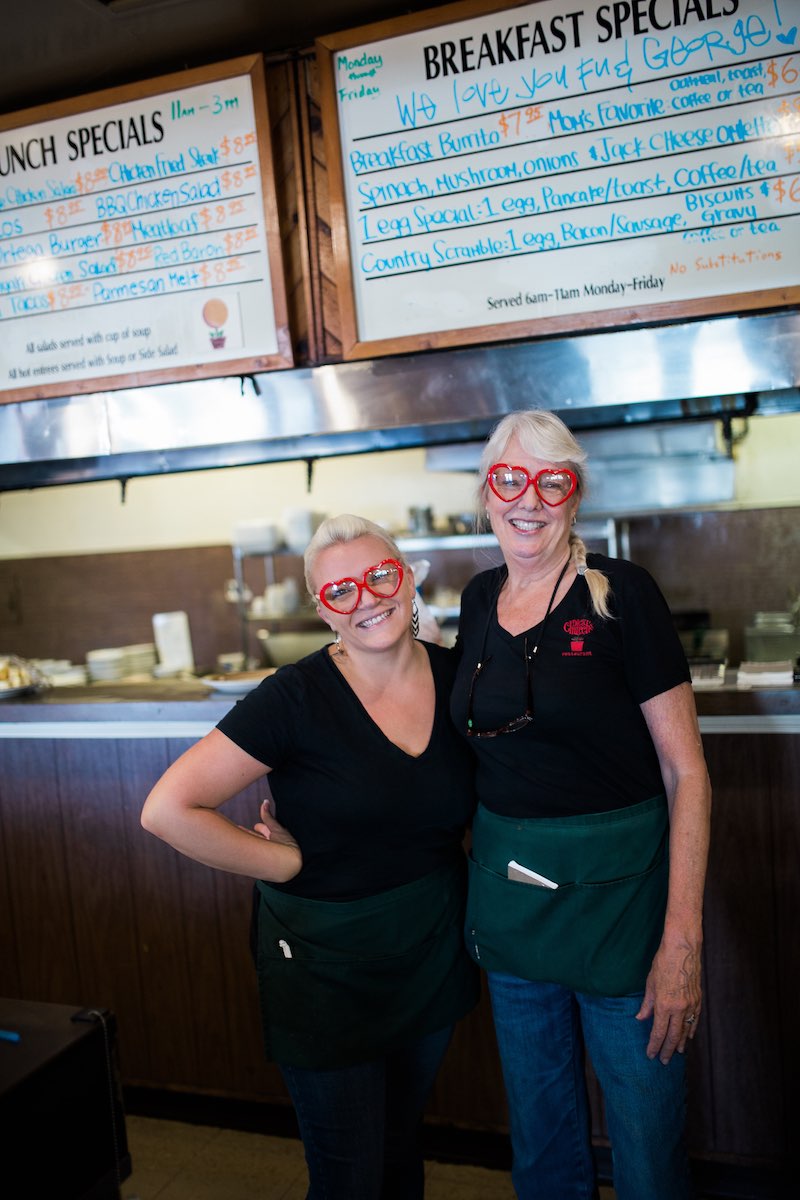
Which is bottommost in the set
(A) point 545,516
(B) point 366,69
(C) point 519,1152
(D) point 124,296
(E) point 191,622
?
(C) point 519,1152

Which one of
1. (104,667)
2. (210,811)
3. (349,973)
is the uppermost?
(210,811)

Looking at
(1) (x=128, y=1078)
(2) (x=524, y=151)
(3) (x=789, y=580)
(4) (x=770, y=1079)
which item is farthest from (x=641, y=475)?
(1) (x=128, y=1078)

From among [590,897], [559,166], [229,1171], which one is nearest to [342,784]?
[590,897]

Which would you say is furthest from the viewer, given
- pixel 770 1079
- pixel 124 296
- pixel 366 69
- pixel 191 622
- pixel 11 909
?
pixel 191 622

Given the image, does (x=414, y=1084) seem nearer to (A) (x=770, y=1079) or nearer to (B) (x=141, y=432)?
(A) (x=770, y=1079)

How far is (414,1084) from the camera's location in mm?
1881

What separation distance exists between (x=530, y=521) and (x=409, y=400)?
104 cm

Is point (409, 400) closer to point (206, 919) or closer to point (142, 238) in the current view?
point (142, 238)

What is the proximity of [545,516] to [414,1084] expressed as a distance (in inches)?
44.7

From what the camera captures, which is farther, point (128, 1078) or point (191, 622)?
point (191, 622)

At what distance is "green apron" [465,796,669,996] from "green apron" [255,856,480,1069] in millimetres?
172

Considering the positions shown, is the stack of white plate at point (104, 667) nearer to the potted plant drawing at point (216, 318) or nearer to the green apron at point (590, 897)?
the potted plant drawing at point (216, 318)

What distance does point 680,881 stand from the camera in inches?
66.2

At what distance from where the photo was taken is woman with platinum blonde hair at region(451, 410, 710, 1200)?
5.53ft
